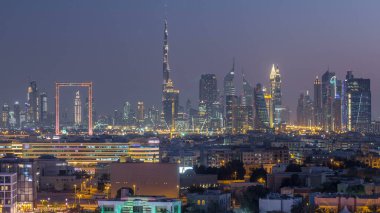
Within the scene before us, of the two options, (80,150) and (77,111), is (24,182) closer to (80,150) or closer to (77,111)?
(80,150)

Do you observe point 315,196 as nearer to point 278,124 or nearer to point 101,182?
point 101,182

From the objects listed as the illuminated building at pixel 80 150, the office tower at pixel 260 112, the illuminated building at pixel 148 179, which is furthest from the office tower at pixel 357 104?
the illuminated building at pixel 148 179

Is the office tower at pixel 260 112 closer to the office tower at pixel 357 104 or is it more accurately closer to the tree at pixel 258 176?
the office tower at pixel 357 104

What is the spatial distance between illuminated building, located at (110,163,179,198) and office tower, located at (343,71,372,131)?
89.8 m

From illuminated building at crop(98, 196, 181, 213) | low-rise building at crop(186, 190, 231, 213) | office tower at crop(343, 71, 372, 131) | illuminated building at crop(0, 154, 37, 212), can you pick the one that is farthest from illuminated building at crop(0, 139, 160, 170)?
office tower at crop(343, 71, 372, 131)

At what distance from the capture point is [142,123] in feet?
445

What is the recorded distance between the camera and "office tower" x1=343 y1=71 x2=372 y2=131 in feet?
403

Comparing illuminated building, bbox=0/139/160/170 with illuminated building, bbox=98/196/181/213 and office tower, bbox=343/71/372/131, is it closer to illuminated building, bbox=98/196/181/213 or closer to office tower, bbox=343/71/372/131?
illuminated building, bbox=98/196/181/213

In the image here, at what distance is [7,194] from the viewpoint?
101 ft

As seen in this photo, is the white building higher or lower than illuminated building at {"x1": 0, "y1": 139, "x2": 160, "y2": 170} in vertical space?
lower

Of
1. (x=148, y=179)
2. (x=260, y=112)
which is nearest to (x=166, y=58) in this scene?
(x=260, y=112)

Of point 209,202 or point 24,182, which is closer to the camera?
point 209,202

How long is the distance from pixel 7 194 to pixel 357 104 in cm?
9602

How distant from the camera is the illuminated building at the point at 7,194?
1206 inches
